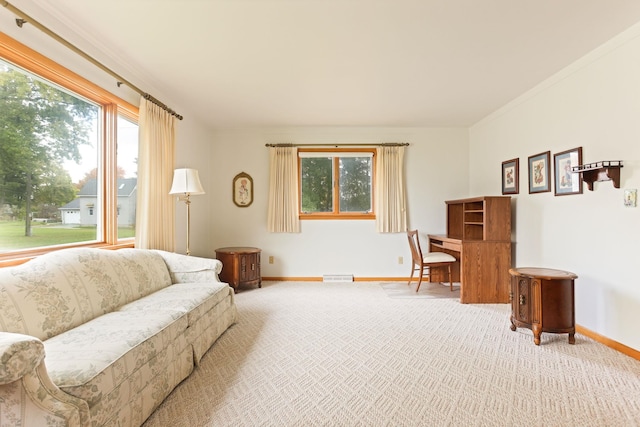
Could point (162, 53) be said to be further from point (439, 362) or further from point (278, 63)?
point (439, 362)

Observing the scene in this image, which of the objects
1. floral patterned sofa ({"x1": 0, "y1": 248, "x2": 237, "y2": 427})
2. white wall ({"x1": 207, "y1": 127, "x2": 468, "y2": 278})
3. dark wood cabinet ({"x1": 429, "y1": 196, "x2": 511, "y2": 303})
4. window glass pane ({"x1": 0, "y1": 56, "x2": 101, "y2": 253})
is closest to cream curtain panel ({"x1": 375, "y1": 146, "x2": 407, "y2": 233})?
white wall ({"x1": 207, "y1": 127, "x2": 468, "y2": 278})

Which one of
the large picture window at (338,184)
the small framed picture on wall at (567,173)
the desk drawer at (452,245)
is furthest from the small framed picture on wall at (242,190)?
the small framed picture on wall at (567,173)

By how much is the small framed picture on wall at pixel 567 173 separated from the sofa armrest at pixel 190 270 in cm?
347

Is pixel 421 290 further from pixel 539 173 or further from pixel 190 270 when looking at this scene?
pixel 190 270

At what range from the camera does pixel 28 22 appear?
76.2 inches

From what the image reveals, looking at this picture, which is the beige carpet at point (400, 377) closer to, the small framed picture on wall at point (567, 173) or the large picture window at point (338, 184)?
the small framed picture on wall at point (567, 173)

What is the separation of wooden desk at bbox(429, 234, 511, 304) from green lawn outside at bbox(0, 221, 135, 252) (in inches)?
156

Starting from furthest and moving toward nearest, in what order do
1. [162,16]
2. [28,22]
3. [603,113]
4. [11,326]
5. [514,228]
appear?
1. [514,228]
2. [603,113]
3. [162,16]
4. [28,22]
5. [11,326]

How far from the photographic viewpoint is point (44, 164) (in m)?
2.30

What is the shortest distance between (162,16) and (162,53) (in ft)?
1.85

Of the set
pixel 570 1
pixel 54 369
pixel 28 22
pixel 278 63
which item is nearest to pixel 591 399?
pixel 570 1

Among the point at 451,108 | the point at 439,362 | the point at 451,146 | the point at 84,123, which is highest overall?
the point at 451,108

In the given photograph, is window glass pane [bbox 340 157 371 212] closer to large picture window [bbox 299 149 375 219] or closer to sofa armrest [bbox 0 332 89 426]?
large picture window [bbox 299 149 375 219]

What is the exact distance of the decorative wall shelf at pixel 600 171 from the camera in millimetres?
2391
